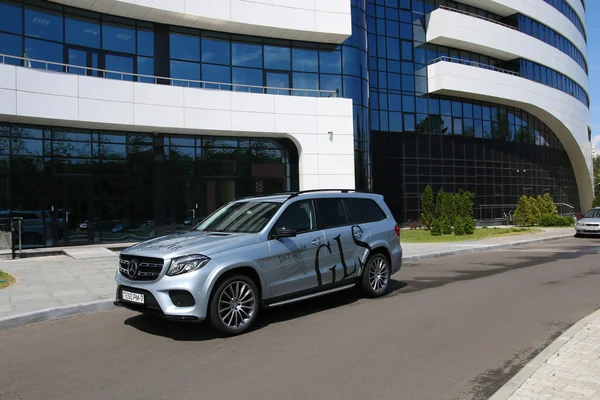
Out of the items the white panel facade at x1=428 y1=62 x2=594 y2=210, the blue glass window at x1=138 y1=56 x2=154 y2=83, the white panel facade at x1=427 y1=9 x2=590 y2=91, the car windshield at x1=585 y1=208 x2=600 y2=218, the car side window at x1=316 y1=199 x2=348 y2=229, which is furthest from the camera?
the white panel facade at x1=428 y1=62 x2=594 y2=210

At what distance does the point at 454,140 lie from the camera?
3475 cm

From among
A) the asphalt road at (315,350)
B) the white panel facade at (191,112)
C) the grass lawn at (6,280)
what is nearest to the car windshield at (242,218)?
the asphalt road at (315,350)

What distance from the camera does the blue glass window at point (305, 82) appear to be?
935 inches

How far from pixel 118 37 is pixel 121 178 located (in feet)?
19.3

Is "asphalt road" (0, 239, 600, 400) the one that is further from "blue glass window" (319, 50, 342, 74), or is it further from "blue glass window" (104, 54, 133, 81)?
"blue glass window" (319, 50, 342, 74)

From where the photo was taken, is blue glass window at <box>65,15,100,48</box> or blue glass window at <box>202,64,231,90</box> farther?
blue glass window at <box>202,64,231,90</box>

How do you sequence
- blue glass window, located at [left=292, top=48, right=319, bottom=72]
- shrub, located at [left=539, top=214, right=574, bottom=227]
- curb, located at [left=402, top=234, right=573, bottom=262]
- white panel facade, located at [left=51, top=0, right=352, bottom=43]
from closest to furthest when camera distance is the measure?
1. curb, located at [left=402, top=234, right=573, bottom=262]
2. white panel facade, located at [left=51, top=0, right=352, bottom=43]
3. blue glass window, located at [left=292, top=48, right=319, bottom=72]
4. shrub, located at [left=539, top=214, right=574, bottom=227]

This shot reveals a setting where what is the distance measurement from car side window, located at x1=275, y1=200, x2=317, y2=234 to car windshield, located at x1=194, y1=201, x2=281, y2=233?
18cm

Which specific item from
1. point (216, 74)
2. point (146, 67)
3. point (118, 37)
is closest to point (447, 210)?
point (216, 74)

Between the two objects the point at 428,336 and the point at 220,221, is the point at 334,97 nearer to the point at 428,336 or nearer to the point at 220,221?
the point at 220,221

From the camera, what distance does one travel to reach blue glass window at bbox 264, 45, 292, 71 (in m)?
23.5

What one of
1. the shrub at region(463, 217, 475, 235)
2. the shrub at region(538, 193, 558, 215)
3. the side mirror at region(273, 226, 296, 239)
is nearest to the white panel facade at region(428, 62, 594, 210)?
the shrub at region(538, 193, 558, 215)

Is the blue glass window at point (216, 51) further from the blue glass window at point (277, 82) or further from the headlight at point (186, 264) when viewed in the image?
the headlight at point (186, 264)

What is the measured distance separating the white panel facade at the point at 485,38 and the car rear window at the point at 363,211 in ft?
85.5
